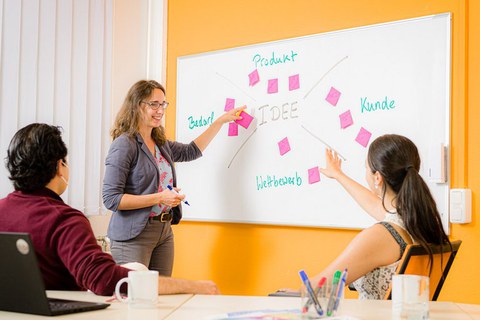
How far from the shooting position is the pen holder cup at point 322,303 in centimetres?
139

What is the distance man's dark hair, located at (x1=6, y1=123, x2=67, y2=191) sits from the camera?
1848mm

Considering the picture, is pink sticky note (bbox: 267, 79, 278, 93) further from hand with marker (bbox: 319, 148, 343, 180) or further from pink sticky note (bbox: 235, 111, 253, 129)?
hand with marker (bbox: 319, 148, 343, 180)

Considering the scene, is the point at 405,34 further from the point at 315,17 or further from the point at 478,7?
the point at 315,17

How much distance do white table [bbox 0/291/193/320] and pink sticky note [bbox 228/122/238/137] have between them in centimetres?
178

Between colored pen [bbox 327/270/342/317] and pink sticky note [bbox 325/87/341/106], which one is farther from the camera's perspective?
pink sticky note [bbox 325/87/341/106]

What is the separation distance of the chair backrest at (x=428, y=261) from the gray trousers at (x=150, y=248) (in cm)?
150

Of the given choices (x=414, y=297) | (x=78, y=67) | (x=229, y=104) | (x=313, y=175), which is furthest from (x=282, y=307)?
(x=78, y=67)

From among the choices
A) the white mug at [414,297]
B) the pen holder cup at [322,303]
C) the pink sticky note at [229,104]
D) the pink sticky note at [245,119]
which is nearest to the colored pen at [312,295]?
the pen holder cup at [322,303]

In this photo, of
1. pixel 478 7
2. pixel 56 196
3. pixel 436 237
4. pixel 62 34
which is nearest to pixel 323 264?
pixel 436 237

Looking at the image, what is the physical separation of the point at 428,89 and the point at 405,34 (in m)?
0.29

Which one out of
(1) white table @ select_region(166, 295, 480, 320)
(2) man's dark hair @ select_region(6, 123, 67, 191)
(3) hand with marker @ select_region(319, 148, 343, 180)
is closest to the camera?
(1) white table @ select_region(166, 295, 480, 320)

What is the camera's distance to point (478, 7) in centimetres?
265

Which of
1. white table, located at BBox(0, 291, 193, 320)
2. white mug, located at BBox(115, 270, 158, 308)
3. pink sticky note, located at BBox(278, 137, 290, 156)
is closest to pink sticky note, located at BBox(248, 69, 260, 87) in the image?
pink sticky note, located at BBox(278, 137, 290, 156)

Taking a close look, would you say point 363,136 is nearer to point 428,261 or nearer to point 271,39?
point 271,39
